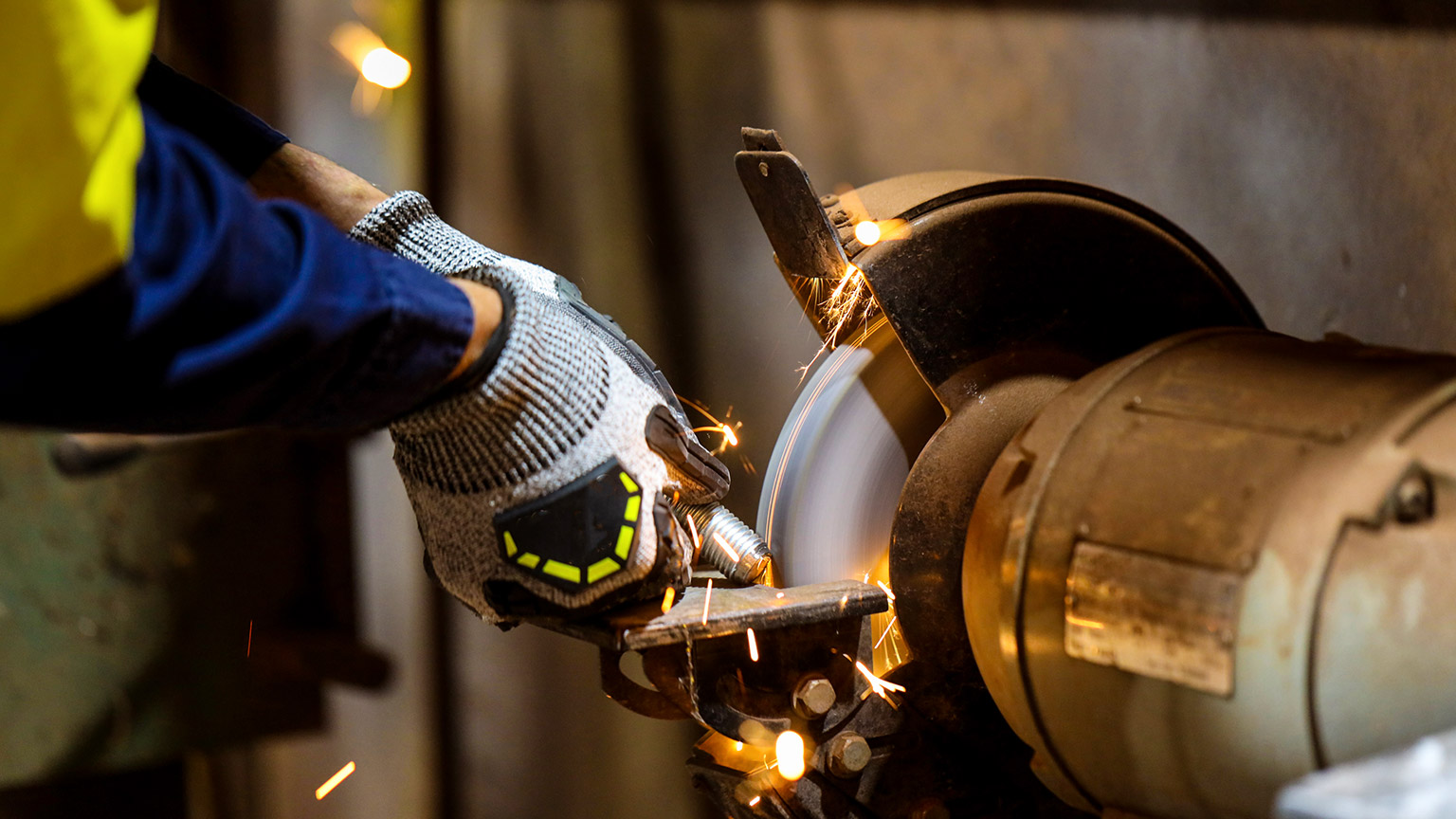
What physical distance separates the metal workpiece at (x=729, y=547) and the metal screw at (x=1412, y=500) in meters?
0.63

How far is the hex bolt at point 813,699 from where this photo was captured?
3.44 ft

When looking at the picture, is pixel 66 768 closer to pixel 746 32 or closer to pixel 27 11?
pixel 27 11

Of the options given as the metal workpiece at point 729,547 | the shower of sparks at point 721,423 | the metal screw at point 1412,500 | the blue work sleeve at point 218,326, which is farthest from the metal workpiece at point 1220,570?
the shower of sparks at point 721,423

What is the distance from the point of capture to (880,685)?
1117mm

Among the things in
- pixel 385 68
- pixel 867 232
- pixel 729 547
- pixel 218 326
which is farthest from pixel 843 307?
pixel 385 68

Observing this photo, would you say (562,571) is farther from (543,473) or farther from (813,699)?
A: (813,699)

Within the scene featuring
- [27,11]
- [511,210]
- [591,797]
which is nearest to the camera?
[27,11]

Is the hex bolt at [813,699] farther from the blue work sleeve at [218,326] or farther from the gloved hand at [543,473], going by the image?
the blue work sleeve at [218,326]

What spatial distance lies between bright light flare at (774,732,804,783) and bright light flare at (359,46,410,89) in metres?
1.38

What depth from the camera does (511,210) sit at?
74.7 inches

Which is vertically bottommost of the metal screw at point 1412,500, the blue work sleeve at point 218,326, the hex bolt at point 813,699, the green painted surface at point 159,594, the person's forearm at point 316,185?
the green painted surface at point 159,594

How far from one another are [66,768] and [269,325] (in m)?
1.47

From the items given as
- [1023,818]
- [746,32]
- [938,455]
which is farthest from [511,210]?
[1023,818]

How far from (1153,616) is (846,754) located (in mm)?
371
